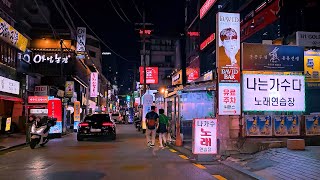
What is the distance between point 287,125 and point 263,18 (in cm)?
651

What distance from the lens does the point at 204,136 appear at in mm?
12227

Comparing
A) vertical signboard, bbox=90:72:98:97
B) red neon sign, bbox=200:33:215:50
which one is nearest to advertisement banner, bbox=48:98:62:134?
red neon sign, bbox=200:33:215:50

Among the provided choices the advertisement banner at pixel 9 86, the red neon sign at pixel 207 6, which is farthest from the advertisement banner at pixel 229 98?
the advertisement banner at pixel 9 86

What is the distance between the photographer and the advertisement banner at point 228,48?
13422 mm

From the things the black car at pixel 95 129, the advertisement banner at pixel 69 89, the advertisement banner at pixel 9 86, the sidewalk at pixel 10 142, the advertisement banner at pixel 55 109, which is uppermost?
the advertisement banner at pixel 69 89

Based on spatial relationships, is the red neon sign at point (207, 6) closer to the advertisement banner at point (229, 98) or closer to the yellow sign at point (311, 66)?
the yellow sign at point (311, 66)

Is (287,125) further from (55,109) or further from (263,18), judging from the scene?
(55,109)

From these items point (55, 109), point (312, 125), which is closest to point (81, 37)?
point (55, 109)

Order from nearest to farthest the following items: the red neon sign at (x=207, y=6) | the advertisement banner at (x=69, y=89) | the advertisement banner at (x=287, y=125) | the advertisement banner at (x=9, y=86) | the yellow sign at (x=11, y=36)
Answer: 1. the advertisement banner at (x=287, y=125)
2. the yellow sign at (x=11, y=36)
3. the advertisement banner at (x=9, y=86)
4. the red neon sign at (x=207, y=6)
5. the advertisement banner at (x=69, y=89)

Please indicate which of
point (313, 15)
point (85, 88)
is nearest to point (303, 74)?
point (313, 15)

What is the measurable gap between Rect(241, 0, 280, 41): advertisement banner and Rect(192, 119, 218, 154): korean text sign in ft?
25.8

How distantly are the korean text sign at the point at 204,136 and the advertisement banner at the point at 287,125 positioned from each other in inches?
127

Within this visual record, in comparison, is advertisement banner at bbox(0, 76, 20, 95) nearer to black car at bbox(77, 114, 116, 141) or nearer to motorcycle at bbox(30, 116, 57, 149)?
black car at bbox(77, 114, 116, 141)

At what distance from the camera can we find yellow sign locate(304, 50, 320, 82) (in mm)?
16031
